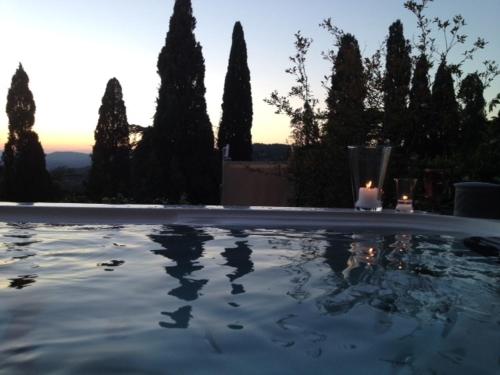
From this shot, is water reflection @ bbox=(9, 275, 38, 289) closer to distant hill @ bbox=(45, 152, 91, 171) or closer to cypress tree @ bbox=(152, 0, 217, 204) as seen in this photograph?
cypress tree @ bbox=(152, 0, 217, 204)

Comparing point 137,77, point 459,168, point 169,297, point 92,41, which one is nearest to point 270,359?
point 169,297

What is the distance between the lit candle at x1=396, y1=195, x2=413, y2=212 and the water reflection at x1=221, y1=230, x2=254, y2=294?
1.23 metres

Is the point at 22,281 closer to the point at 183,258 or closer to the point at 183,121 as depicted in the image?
the point at 183,258

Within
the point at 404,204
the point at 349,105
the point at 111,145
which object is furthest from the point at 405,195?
the point at 111,145

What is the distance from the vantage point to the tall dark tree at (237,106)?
14.9m

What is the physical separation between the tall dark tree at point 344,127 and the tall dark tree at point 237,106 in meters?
9.92

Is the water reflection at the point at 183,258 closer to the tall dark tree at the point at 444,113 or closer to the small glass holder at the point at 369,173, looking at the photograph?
the small glass holder at the point at 369,173

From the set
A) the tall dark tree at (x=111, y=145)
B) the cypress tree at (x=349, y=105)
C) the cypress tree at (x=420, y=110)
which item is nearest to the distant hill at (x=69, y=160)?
the tall dark tree at (x=111, y=145)

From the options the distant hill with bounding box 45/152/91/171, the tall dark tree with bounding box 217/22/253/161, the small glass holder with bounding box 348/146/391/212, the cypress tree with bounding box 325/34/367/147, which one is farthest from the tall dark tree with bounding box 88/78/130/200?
the small glass holder with bounding box 348/146/391/212

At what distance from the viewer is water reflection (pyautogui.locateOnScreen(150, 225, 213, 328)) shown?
1478 mm

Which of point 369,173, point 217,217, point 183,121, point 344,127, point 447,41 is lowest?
point 217,217

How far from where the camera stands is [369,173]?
3.48 m

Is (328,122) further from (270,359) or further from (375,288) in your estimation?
(270,359)

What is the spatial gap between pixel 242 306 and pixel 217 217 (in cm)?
176
